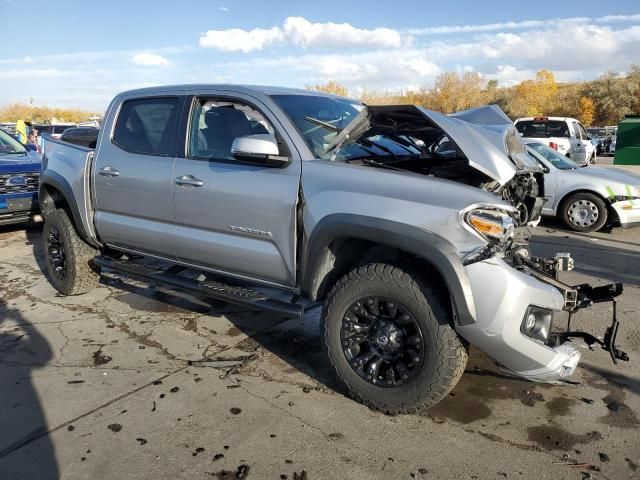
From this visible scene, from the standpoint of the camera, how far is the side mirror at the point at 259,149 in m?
3.35

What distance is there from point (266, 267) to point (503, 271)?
62.8 inches

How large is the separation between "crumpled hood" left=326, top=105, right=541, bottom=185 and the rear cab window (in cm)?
148

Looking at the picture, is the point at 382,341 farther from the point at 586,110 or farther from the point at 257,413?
the point at 586,110

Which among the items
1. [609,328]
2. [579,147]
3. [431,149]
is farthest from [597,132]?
[609,328]

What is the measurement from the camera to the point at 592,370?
3.82 meters

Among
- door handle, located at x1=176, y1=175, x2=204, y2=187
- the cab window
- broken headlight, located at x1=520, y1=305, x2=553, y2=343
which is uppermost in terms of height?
the cab window

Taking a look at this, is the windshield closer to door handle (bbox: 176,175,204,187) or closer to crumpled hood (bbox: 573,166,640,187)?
door handle (bbox: 176,175,204,187)

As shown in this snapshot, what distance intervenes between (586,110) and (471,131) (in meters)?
60.6

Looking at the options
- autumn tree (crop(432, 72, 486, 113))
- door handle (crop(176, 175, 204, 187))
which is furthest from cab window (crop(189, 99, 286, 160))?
autumn tree (crop(432, 72, 486, 113))

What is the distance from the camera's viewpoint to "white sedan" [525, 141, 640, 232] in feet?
27.1

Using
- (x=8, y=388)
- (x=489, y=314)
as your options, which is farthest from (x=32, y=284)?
(x=489, y=314)

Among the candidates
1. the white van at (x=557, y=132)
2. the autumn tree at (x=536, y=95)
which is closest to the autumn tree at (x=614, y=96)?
the autumn tree at (x=536, y=95)

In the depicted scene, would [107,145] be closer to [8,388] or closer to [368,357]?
[8,388]

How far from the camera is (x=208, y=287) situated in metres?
4.01
